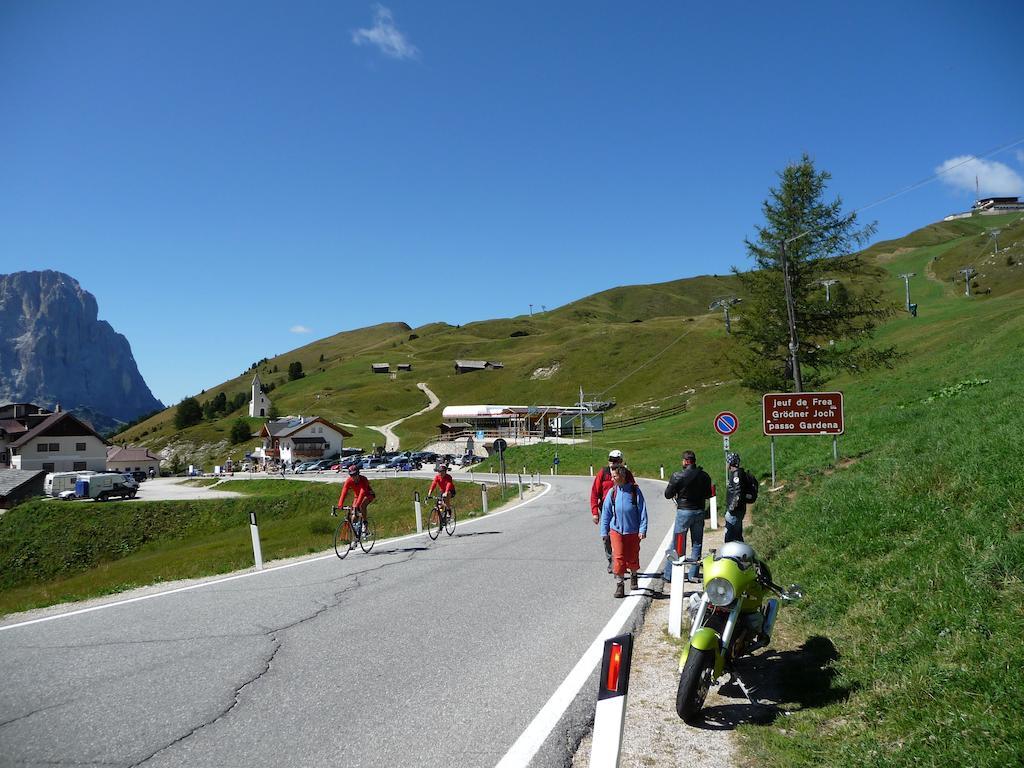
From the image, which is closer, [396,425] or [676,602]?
[676,602]

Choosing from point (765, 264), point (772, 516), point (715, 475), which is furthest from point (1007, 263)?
point (772, 516)

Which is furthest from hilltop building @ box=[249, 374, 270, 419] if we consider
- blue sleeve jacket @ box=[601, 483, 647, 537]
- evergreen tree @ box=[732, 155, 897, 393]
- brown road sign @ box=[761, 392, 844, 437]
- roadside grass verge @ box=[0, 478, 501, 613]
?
blue sleeve jacket @ box=[601, 483, 647, 537]

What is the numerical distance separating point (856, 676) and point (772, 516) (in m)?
8.75

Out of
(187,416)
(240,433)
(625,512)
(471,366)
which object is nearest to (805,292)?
(625,512)

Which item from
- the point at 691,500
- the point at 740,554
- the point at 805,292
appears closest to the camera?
the point at 740,554

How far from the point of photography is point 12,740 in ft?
14.8

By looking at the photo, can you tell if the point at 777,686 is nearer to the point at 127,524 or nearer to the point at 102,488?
the point at 127,524

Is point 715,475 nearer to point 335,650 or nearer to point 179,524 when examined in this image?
point 335,650

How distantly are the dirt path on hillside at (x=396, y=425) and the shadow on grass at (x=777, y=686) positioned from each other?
315 ft

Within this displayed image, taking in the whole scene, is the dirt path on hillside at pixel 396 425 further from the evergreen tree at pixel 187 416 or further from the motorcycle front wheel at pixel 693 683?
the motorcycle front wheel at pixel 693 683

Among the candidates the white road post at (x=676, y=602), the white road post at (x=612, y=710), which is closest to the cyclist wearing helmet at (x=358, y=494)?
the white road post at (x=676, y=602)

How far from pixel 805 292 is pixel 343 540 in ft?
88.4

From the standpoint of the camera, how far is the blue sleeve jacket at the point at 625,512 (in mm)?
9195

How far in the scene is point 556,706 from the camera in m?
5.00
